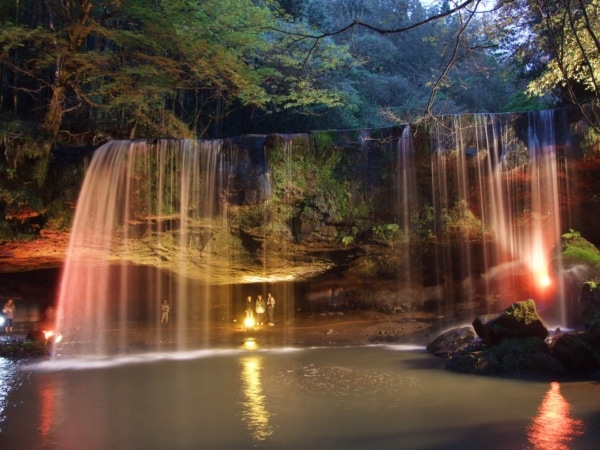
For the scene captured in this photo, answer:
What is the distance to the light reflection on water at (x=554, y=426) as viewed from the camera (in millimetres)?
5180

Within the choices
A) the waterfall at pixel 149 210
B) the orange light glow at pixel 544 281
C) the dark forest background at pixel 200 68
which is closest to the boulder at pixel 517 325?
the dark forest background at pixel 200 68

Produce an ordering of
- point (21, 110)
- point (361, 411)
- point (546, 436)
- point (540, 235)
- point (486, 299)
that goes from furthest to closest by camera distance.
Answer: point (21, 110), point (486, 299), point (540, 235), point (361, 411), point (546, 436)

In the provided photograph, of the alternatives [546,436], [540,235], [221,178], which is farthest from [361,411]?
[540,235]


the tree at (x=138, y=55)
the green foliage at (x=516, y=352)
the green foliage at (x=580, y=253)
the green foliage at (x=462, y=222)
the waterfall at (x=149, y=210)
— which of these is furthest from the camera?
the tree at (x=138, y=55)

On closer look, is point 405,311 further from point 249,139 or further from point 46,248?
point 46,248

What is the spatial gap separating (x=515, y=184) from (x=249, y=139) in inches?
318

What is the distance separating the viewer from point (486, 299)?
55.8 feet

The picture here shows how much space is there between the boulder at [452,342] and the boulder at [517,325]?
116 cm

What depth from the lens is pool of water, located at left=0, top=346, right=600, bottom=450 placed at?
5.51 meters

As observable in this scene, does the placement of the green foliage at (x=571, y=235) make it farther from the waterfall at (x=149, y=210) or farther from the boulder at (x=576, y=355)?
the waterfall at (x=149, y=210)

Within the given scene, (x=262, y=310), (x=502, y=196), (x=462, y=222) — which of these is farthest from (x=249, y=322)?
(x=502, y=196)

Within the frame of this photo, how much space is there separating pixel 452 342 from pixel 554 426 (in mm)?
5762

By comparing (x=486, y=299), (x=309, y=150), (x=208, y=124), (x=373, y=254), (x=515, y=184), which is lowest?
(x=486, y=299)

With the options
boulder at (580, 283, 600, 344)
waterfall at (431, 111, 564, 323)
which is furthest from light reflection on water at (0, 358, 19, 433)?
waterfall at (431, 111, 564, 323)
